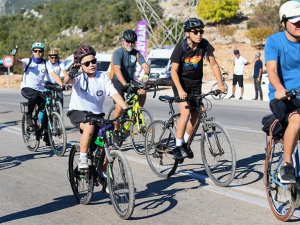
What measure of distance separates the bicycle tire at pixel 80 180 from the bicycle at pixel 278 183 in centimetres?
192

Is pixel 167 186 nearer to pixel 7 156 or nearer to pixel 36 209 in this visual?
pixel 36 209

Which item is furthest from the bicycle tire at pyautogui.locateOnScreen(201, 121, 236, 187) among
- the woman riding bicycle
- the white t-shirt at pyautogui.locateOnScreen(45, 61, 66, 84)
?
the white t-shirt at pyautogui.locateOnScreen(45, 61, 66, 84)

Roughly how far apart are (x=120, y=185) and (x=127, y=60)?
4.45 metres

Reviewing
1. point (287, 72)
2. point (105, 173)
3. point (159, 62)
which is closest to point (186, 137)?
point (105, 173)

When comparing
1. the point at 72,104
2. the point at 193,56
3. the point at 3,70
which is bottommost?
the point at 3,70

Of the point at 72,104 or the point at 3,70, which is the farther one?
the point at 3,70

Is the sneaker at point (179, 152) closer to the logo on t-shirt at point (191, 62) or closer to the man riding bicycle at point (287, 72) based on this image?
the logo on t-shirt at point (191, 62)

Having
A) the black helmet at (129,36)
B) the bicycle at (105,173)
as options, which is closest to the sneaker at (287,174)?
the bicycle at (105,173)

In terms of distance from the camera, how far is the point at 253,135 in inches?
458

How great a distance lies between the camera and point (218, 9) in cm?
6406

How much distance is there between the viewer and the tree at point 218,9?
2532 inches

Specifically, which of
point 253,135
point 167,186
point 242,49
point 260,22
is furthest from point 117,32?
point 167,186

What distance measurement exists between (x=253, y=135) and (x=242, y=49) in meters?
38.4

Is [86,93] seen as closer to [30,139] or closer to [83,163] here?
[83,163]
